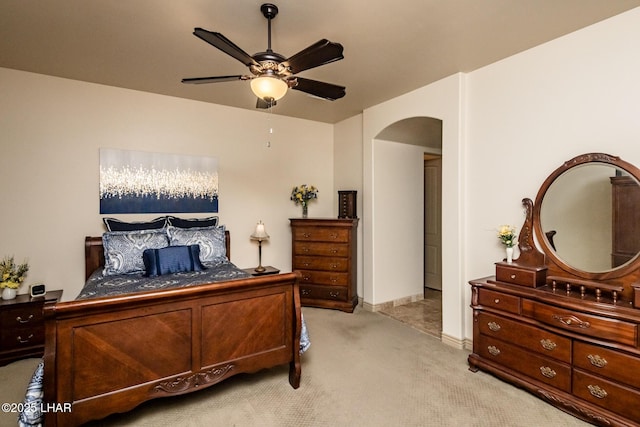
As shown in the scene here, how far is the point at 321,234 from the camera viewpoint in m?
4.39

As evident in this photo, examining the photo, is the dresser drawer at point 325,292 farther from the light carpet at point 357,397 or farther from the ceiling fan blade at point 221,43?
the ceiling fan blade at point 221,43

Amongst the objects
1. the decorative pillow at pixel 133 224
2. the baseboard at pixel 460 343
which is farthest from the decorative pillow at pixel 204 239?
the baseboard at pixel 460 343

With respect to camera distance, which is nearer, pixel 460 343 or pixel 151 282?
pixel 151 282

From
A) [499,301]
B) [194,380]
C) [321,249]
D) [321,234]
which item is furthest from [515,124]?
[194,380]

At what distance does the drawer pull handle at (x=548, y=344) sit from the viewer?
2.26 m

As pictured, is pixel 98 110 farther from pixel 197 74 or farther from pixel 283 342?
pixel 283 342

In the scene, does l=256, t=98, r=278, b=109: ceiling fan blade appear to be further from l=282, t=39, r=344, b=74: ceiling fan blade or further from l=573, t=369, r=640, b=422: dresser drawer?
l=573, t=369, r=640, b=422: dresser drawer

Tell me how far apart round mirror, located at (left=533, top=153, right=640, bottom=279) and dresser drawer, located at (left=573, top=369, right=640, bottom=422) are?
72 centimetres

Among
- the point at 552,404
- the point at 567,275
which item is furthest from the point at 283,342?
the point at 567,275

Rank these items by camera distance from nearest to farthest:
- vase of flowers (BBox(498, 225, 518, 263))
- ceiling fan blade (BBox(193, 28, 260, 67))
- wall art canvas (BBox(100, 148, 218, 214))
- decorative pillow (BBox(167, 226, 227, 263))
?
ceiling fan blade (BBox(193, 28, 260, 67)), vase of flowers (BBox(498, 225, 518, 263)), decorative pillow (BBox(167, 226, 227, 263)), wall art canvas (BBox(100, 148, 218, 214))

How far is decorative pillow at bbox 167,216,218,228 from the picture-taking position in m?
3.84

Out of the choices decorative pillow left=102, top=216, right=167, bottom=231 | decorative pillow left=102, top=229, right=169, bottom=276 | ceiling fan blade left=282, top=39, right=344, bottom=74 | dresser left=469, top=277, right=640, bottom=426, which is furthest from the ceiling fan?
dresser left=469, top=277, right=640, bottom=426

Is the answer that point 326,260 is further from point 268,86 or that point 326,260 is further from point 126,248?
point 268,86

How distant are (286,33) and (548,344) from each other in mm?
3023
